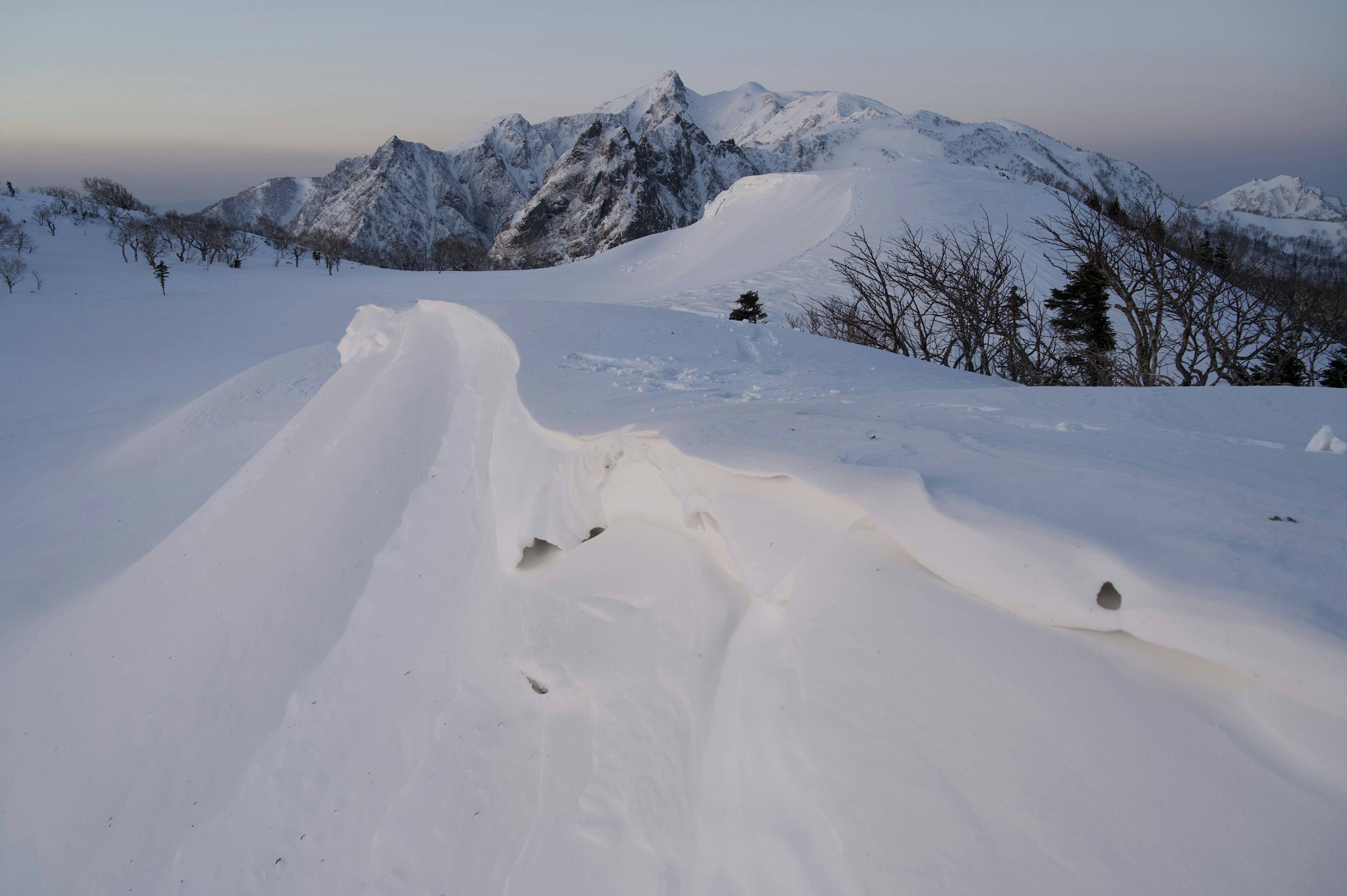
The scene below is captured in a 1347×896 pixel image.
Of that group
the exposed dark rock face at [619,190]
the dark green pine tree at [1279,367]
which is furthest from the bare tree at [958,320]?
the exposed dark rock face at [619,190]

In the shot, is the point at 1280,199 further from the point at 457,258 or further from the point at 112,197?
the point at 112,197

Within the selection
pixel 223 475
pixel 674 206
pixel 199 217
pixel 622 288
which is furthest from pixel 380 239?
pixel 223 475

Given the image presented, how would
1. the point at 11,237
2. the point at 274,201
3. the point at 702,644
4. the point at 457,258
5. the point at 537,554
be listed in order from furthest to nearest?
the point at 274,201, the point at 457,258, the point at 11,237, the point at 537,554, the point at 702,644

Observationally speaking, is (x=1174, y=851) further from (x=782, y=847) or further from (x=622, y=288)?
(x=622, y=288)

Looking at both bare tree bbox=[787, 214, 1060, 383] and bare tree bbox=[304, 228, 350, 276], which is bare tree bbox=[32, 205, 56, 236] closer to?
bare tree bbox=[304, 228, 350, 276]

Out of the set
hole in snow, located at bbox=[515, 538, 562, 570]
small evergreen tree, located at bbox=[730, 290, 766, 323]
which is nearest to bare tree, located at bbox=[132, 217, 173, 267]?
small evergreen tree, located at bbox=[730, 290, 766, 323]

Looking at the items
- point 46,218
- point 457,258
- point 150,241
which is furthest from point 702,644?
point 457,258
